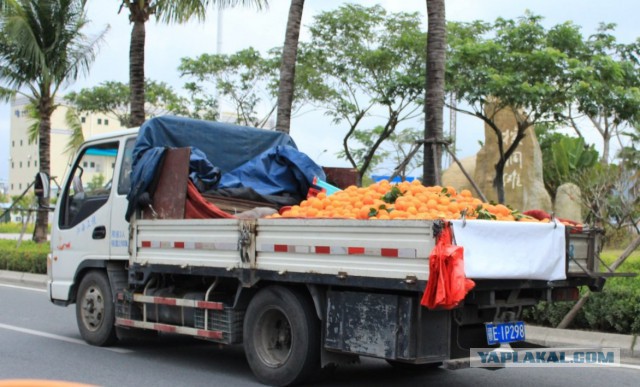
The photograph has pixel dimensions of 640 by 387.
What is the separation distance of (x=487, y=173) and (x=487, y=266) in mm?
23485

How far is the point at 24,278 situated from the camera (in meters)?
Answer: 19.1

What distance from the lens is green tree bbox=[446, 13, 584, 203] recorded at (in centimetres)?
2073

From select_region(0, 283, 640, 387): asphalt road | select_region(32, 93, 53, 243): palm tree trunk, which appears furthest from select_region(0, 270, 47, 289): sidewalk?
select_region(0, 283, 640, 387): asphalt road

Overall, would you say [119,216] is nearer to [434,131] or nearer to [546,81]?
[434,131]

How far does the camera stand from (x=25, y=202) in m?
86.6

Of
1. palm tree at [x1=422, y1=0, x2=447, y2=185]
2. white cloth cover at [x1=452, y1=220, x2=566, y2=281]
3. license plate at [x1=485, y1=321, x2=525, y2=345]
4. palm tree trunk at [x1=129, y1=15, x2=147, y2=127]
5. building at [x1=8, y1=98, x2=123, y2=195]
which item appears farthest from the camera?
building at [x1=8, y1=98, x2=123, y2=195]

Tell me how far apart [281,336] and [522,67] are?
603 inches

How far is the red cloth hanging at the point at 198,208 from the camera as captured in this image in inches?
336

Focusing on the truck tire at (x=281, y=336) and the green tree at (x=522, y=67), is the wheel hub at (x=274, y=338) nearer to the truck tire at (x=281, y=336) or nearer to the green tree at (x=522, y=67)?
the truck tire at (x=281, y=336)

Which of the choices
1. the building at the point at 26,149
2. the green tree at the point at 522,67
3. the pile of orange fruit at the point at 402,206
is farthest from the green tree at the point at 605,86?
the building at the point at 26,149

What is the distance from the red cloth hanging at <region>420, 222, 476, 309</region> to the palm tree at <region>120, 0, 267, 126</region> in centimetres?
1232

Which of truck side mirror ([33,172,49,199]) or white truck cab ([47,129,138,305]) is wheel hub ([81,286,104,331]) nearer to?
white truck cab ([47,129,138,305])

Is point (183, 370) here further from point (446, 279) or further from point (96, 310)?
point (446, 279)

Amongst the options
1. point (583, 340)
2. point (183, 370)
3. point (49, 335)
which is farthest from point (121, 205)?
point (583, 340)
